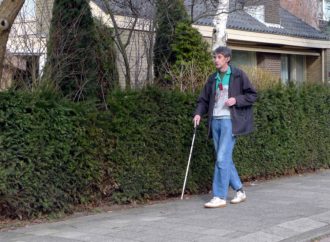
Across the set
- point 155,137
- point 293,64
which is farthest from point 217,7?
point 293,64

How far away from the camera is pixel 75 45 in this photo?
1233 centimetres

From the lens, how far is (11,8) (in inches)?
311

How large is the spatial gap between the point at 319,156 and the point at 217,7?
3687mm

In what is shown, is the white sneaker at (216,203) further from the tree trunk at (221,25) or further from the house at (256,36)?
the tree trunk at (221,25)

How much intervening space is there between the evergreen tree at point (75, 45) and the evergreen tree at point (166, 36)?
5.19 ft

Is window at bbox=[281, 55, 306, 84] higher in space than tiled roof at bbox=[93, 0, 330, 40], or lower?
lower

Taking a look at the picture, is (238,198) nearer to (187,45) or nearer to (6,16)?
(6,16)

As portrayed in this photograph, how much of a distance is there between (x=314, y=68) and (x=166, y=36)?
38.9ft

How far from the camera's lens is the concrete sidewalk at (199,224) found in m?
6.91

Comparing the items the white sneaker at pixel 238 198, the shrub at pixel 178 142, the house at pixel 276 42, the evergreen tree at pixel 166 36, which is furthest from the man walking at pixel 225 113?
the house at pixel 276 42

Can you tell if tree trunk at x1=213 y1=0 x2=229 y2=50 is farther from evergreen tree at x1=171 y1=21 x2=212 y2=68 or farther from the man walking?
the man walking

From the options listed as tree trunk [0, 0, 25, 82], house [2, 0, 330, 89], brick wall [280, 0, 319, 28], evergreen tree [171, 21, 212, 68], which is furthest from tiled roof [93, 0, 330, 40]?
brick wall [280, 0, 319, 28]

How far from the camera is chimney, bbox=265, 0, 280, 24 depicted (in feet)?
72.7

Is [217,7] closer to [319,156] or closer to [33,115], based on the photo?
[319,156]
